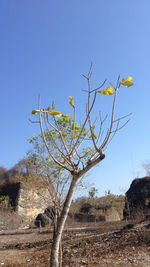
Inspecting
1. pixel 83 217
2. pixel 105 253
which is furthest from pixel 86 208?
pixel 105 253

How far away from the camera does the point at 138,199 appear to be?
1402 cm

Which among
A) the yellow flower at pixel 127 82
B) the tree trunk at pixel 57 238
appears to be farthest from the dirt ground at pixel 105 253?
the yellow flower at pixel 127 82

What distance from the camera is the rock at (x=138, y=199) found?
42.4 feet

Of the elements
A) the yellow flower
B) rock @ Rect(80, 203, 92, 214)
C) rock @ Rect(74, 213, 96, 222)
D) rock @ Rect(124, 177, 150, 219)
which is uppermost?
the yellow flower

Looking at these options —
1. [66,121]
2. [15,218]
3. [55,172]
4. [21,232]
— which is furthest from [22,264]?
[15,218]

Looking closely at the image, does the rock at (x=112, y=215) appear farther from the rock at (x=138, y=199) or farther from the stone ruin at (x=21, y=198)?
the stone ruin at (x=21, y=198)

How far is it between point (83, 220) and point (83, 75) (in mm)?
18132

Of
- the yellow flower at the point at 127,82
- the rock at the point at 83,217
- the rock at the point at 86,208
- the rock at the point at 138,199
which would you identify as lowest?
the rock at the point at 83,217

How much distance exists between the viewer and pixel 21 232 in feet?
40.2

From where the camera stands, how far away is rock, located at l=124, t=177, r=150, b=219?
1291 cm

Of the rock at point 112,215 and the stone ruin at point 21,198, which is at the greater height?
the stone ruin at point 21,198

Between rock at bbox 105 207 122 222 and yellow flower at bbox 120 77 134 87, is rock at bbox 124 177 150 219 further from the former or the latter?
yellow flower at bbox 120 77 134 87

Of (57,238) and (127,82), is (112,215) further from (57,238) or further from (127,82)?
(127,82)

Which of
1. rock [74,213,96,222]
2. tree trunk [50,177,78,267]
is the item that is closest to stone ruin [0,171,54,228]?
rock [74,213,96,222]
